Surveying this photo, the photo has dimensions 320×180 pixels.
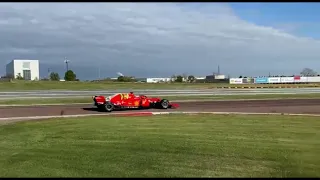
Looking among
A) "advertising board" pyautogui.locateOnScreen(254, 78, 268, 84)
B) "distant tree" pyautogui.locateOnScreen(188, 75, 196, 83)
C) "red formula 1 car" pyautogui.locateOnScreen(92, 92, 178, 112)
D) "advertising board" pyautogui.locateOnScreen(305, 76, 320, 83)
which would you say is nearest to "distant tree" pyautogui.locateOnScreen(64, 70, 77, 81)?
"distant tree" pyautogui.locateOnScreen(188, 75, 196, 83)

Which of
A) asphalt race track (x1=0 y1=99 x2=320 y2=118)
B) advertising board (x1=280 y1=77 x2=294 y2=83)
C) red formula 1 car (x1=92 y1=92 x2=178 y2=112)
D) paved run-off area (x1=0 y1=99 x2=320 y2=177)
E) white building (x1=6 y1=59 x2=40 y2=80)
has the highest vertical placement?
white building (x1=6 y1=59 x2=40 y2=80)

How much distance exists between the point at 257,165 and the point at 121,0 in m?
5.21

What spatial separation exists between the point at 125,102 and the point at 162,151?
1561cm

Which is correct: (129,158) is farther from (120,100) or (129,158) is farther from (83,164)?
(120,100)

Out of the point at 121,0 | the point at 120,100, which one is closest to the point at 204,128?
the point at 121,0

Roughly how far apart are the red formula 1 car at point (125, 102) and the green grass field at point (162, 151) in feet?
33.3

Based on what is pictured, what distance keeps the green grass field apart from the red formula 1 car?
33.3 feet

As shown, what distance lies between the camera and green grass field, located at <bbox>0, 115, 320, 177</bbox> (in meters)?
7.89

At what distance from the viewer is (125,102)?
82.4 feet

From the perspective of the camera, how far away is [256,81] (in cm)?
11350

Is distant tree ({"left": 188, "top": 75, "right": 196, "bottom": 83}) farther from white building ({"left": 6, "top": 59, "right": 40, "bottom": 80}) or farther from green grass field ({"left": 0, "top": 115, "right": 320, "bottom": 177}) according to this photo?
green grass field ({"left": 0, "top": 115, "right": 320, "bottom": 177})

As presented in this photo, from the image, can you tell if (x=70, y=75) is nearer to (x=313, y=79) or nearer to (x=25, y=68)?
(x=25, y=68)

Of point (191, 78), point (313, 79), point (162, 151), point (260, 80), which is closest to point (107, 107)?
point (162, 151)

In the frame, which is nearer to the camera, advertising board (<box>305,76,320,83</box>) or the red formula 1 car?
the red formula 1 car
